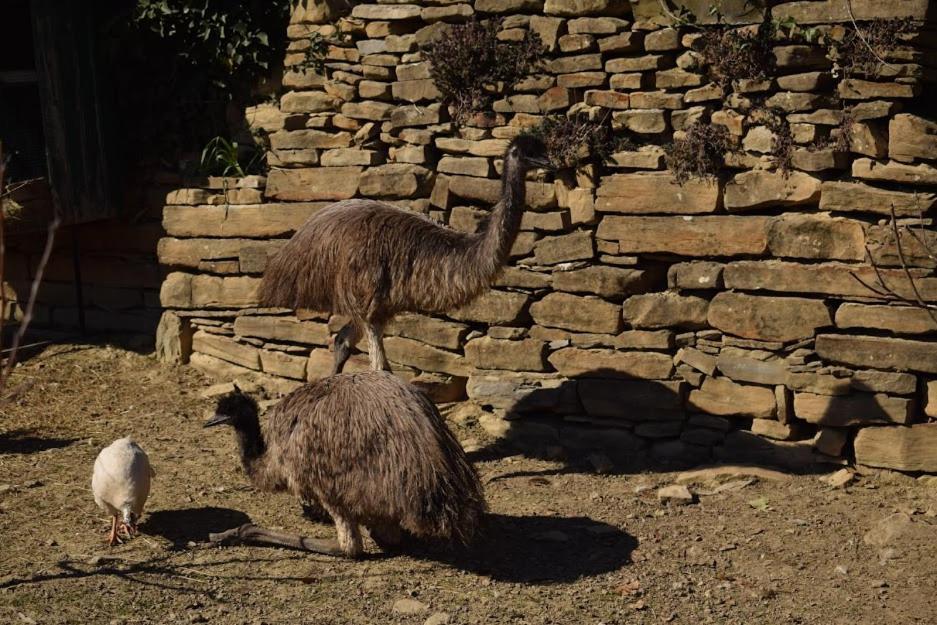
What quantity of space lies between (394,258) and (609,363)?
1.56 metres

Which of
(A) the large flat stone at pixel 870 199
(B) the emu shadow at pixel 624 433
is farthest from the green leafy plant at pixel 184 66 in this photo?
(A) the large flat stone at pixel 870 199

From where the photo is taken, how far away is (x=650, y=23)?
7.42 metres

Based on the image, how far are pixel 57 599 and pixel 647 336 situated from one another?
3792 millimetres

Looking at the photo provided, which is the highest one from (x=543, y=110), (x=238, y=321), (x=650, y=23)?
(x=650, y=23)

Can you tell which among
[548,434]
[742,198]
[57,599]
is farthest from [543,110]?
[57,599]

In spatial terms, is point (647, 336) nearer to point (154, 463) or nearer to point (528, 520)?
point (528, 520)

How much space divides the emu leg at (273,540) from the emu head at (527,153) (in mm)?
2431

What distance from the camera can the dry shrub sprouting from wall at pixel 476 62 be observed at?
7.86 metres

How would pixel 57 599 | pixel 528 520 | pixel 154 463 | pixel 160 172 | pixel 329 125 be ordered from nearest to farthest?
pixel 57 599 < pixel 528 520 < pixel 154 463 < pixel 329 125 < pixel 160 172

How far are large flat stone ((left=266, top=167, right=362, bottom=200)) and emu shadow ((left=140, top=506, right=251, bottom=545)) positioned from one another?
267cm

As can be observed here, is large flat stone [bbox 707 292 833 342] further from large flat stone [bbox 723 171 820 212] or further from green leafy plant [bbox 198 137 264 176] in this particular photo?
green leafy plant [bbox 198 137 264 176]

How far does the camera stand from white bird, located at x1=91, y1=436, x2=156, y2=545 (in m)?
6.21

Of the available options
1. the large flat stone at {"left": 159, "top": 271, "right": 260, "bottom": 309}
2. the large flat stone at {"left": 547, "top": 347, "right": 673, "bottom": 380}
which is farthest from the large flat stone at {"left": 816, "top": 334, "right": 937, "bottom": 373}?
the large flat stone at {"left": 159, "top": 271, "right": 260, "bottom": 309}

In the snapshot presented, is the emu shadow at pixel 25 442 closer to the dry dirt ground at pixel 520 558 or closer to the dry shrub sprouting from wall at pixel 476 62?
the dry dirt ground at pixel 520 558
